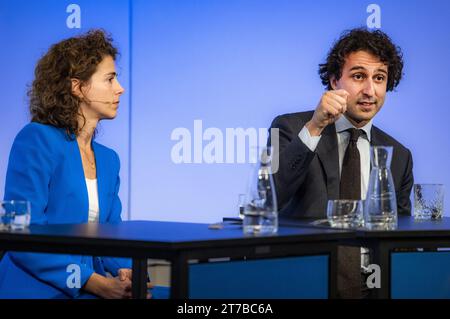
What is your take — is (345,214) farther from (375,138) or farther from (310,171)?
(375,138)

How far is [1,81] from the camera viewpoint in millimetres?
4445

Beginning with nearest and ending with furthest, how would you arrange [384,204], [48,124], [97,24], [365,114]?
[384,204], [48,124], [365,114], [97,24]

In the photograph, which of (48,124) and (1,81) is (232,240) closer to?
(48,124)

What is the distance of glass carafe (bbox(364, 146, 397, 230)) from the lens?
8.18 feet

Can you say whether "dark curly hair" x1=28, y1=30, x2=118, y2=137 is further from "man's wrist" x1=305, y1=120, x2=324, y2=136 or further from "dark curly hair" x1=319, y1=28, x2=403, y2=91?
"dark curly hair" x1=319, y1=28, x2=403, y2=91

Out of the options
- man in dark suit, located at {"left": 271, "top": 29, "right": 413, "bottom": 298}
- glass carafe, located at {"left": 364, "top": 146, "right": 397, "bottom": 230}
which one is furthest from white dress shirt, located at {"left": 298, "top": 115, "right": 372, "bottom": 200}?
glass carafe, located at {"left": 364, "top": 146, "right": 397, "bottom": 230}

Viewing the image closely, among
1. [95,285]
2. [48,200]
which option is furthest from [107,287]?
[48,200]

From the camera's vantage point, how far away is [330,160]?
319 cm

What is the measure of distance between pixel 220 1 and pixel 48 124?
5.51ft

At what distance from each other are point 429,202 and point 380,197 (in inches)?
19.8

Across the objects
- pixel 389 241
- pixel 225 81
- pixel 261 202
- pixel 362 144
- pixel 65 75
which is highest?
pixel 225 81

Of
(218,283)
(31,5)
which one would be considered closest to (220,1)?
(31,5)

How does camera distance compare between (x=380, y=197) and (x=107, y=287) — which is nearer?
(x=380, y=197)

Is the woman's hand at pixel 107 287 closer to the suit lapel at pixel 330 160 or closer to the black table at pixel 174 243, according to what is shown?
the black table at pixel 174 243
